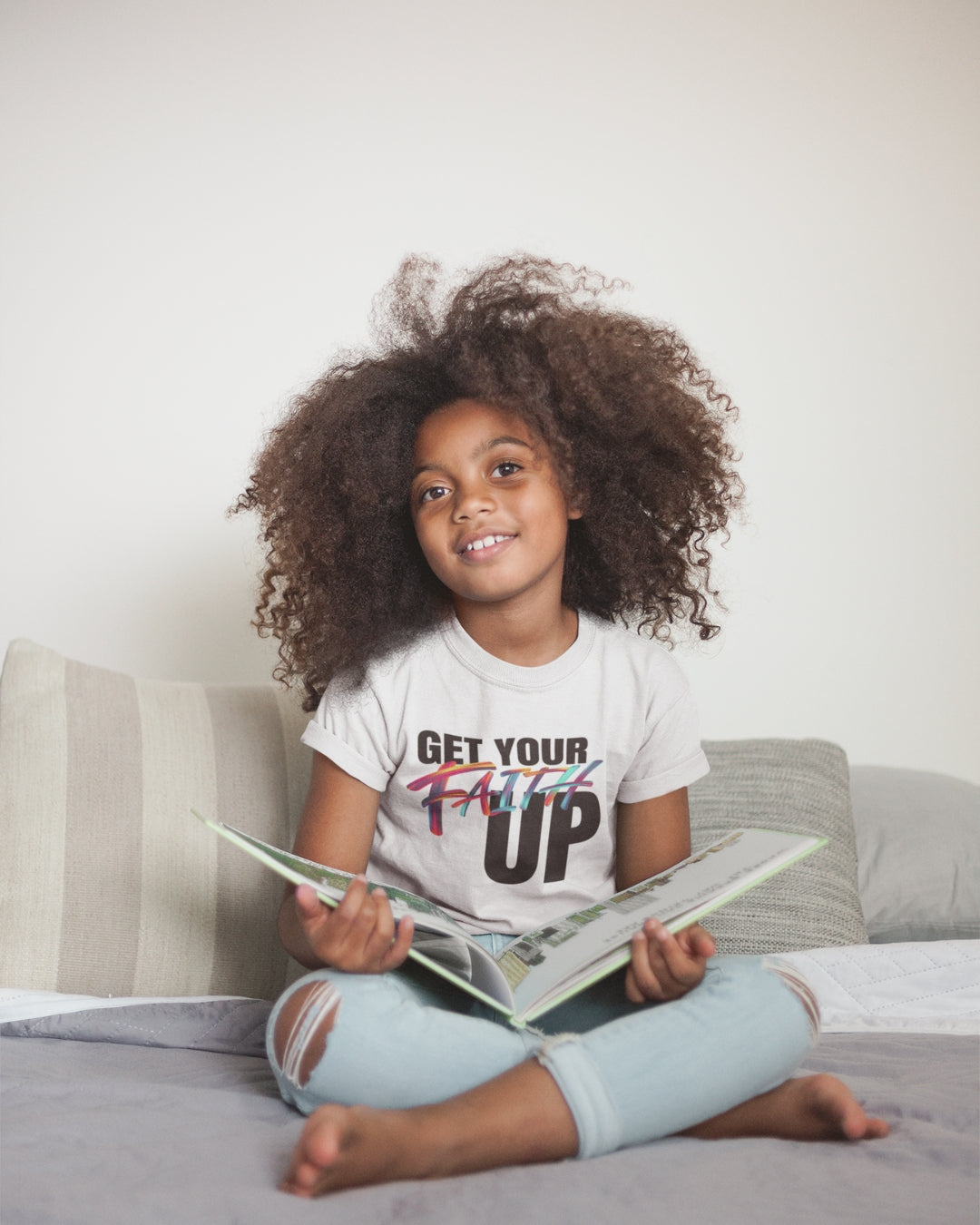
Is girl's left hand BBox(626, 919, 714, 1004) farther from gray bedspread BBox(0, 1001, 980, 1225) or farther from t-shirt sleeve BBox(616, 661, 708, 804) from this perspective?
t-shirt sleeve BBox(616, 661, 708, 804)

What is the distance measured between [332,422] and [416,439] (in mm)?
104

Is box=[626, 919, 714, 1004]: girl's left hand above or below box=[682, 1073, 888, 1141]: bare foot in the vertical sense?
above

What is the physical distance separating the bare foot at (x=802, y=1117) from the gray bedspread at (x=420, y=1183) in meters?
0.02

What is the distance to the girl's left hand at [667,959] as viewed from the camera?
0.84 m

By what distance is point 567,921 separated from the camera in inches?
38.6

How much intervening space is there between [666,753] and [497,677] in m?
0.20

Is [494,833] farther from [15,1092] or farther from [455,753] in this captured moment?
[15,1092]

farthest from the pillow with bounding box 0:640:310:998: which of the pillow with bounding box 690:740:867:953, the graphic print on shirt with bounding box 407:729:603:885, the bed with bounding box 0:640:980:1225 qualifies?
the pillow with bounding box 690:740:867:953

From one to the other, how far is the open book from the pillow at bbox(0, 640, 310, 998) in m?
0.37

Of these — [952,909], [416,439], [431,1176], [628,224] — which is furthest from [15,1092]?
[628,224]

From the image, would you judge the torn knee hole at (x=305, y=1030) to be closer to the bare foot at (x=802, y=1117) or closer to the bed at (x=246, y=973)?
the bed at (x=246, y=973)

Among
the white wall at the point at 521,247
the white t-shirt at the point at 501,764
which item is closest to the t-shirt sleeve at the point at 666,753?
the white t-shirt at the point at 501,764

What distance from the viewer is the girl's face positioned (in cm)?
114

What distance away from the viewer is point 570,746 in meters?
1.16
